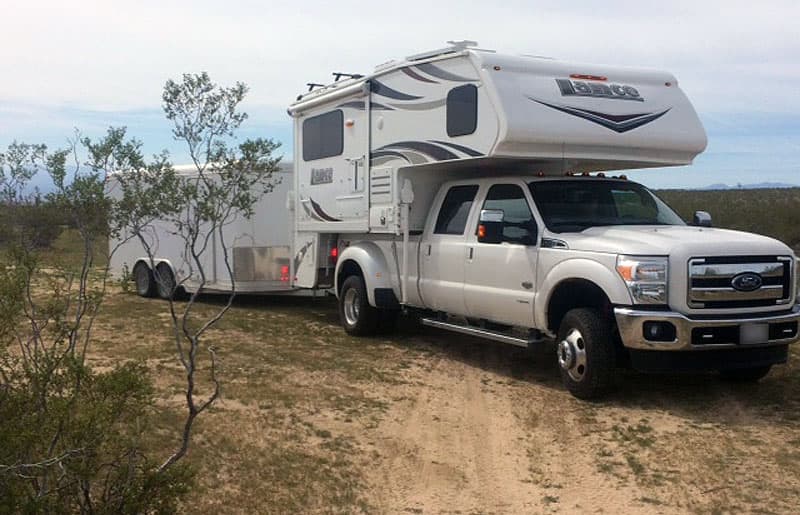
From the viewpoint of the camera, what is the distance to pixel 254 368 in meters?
8.27

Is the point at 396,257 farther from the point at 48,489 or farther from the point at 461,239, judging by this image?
the point at 48,489

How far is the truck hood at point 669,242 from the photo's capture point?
668cm

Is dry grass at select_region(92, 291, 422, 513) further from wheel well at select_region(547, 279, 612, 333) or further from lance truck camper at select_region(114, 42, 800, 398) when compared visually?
wheel well at select_region(547, 279, 612, 333)

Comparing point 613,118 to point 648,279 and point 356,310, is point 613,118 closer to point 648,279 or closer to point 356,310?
point 648,279

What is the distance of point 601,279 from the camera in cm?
691

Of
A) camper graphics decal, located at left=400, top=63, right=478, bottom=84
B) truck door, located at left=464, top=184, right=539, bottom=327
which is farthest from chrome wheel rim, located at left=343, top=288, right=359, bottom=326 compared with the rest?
camper graphics decal, located at left=400, top=63, right=478, bottom=84

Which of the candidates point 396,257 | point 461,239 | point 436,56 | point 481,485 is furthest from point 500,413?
point 436,56

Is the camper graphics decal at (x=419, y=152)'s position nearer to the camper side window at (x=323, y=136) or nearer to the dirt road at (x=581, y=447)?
the camper side window at (x=323, y=136)

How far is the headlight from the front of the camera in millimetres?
6637

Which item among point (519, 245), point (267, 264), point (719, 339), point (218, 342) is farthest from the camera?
point (267, 264)

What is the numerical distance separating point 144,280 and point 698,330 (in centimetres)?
999

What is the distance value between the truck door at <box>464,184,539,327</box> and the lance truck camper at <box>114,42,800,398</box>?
0.06 feet

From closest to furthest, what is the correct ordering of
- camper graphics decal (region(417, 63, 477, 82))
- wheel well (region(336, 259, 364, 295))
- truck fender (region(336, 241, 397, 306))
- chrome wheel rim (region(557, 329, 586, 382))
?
chrome wheel rim (region(557, 329, 586, 382)) < camper graphics decal (region(417, 63, 477, 82)) < truck fender (region(336, 241, 397, 306)) < wheel well (region(336, 259, 364, 295))

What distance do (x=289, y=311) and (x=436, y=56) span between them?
5.12m
